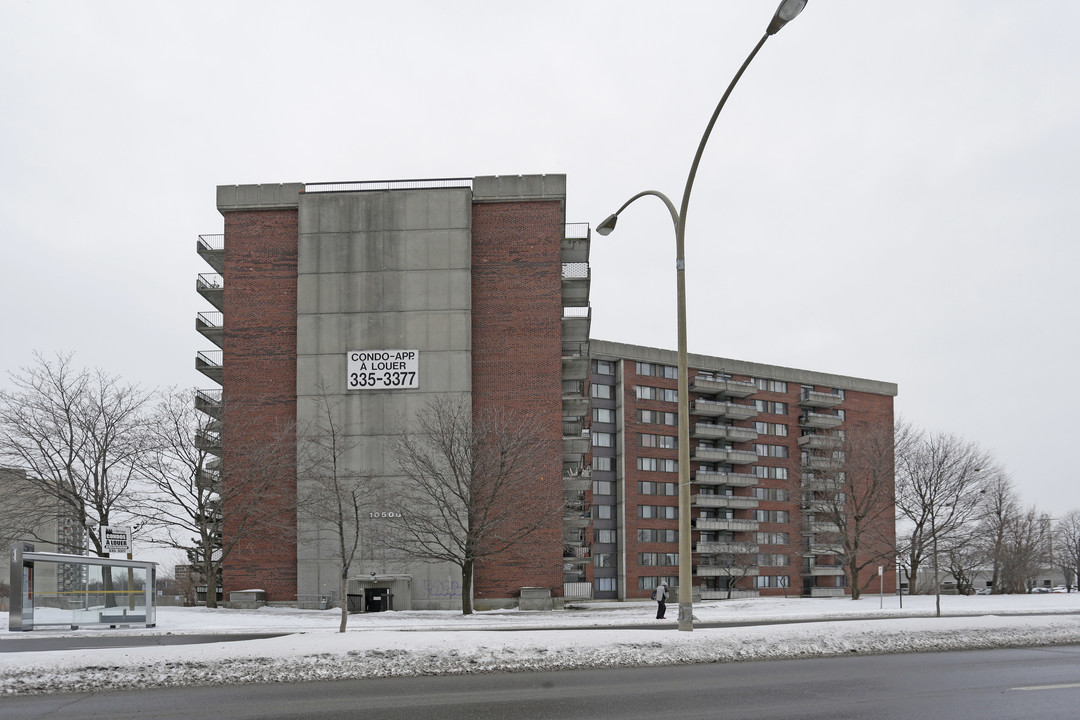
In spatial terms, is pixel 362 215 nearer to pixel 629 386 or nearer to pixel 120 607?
pixel 120 607

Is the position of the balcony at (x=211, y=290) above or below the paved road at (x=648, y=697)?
above

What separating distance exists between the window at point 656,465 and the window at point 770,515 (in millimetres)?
9843

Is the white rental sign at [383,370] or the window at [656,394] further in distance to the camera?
the window at [656,394]

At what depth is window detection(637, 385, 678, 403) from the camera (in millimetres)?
82750

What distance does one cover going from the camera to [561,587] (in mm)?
46219

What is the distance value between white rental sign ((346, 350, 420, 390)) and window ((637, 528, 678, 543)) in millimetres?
39210

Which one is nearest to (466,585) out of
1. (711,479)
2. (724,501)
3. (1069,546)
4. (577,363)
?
(577,363)

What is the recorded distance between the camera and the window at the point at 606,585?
77875 mm

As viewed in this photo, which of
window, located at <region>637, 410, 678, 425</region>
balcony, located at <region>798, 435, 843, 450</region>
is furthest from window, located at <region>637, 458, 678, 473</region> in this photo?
balcony, located at <region>798, 435, 843, 450</region>

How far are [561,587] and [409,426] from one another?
1167 centimetres

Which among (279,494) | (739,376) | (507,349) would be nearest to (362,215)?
(507,349)

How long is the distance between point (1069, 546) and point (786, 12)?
121m

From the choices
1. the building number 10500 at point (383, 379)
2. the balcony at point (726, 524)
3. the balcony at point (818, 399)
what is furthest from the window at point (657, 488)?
the building number 10500 at point (383, 379)

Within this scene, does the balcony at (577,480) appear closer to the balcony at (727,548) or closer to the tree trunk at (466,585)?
the tree trunk at (466,585)
